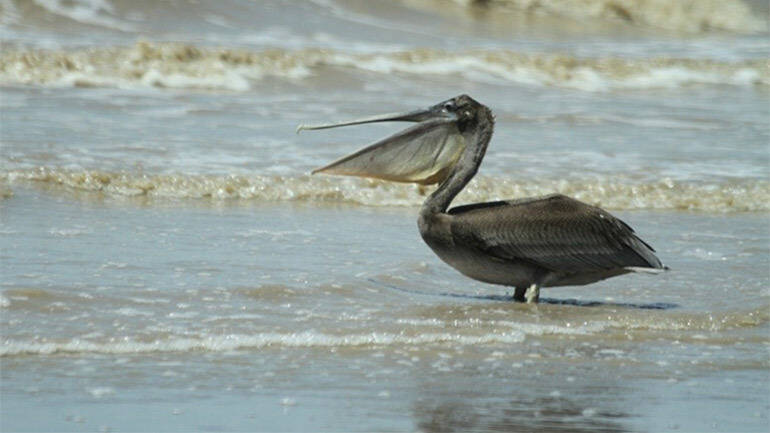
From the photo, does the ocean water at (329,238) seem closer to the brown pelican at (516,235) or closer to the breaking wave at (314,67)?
the breaking wave at (314,67)

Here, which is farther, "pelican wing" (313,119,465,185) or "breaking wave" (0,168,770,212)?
"breaking wave" (0,168,770,212)

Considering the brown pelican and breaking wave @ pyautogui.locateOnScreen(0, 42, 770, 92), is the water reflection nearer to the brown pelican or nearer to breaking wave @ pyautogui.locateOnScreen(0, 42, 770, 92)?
the brown pelican

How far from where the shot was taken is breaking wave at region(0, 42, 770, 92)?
1582cm

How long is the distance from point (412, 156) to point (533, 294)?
3.11ft

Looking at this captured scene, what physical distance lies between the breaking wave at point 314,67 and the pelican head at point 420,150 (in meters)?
8.55

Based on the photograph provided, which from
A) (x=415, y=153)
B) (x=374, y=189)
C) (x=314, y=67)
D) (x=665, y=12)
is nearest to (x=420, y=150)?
(x=415, y=153)

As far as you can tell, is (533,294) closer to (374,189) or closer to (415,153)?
(415,153)

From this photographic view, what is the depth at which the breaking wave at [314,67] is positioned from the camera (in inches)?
623

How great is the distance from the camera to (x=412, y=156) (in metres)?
7.38

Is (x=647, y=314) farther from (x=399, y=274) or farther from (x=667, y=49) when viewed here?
(x=667, y=49)

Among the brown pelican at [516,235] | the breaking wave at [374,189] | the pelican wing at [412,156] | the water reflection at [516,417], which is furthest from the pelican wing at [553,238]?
the breaking wave at [374,189]

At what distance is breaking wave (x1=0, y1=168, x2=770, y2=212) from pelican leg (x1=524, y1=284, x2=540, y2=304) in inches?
137

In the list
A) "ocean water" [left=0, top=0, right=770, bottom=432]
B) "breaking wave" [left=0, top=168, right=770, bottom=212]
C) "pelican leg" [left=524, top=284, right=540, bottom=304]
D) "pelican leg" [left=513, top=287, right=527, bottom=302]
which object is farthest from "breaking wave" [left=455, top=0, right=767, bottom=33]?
"pelican leg" [left=524, top=284, right=540, bottom=304]

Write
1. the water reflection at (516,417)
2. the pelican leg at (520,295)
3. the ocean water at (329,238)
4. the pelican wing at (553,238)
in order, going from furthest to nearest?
the pelican leg at (520,295) → the pelican wing at (553,238) → the ocean water at (329,238) → the water reflection at (516,417)
